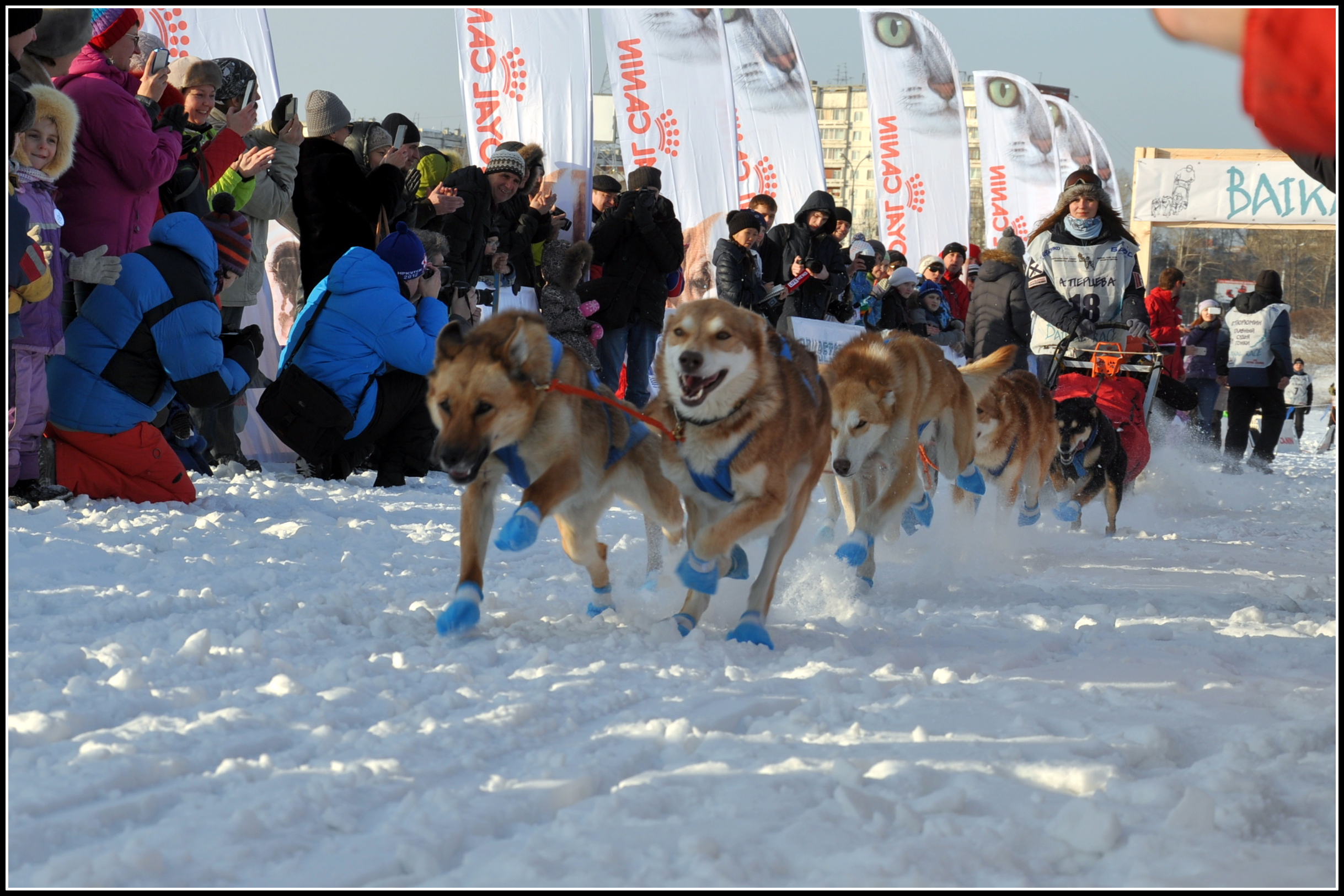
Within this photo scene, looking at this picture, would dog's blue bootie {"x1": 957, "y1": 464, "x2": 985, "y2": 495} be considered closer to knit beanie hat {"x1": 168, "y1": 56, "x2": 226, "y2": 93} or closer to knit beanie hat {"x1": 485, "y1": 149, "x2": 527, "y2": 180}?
knit beanie hat {"x1": 485, "y1": 149, "x2": 527, "y2": 180}

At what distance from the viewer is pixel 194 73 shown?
6.12 m

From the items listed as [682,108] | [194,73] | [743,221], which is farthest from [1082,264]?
[682,108]

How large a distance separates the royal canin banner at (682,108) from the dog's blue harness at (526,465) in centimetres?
790

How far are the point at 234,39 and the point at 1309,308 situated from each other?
3762cm

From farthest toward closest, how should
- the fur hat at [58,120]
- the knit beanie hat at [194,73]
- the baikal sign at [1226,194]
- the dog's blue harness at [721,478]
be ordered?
the baikal sign at [1226,194], the knit beanie hat at [194,73], the fur hat at [58,120], the dog's blue harness at [721,478]

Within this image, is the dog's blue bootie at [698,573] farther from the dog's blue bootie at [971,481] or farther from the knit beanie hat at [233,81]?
the knit beanie hat at [233,81]

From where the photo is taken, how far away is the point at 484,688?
9.56 feet

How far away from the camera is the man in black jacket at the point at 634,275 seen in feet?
27.4

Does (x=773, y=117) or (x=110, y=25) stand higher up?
(x=773, y=117)

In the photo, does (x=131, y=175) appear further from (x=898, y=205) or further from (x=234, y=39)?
(x=898, y=205)

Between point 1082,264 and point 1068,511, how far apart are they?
167 cm

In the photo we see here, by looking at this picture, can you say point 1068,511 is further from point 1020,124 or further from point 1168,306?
point 1020,124

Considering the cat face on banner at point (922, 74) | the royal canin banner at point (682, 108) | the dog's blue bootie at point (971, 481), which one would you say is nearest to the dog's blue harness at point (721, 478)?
the dog's blue bootie at point (971, 481)

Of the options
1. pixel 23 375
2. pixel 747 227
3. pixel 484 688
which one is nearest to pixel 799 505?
pixel 484 688
